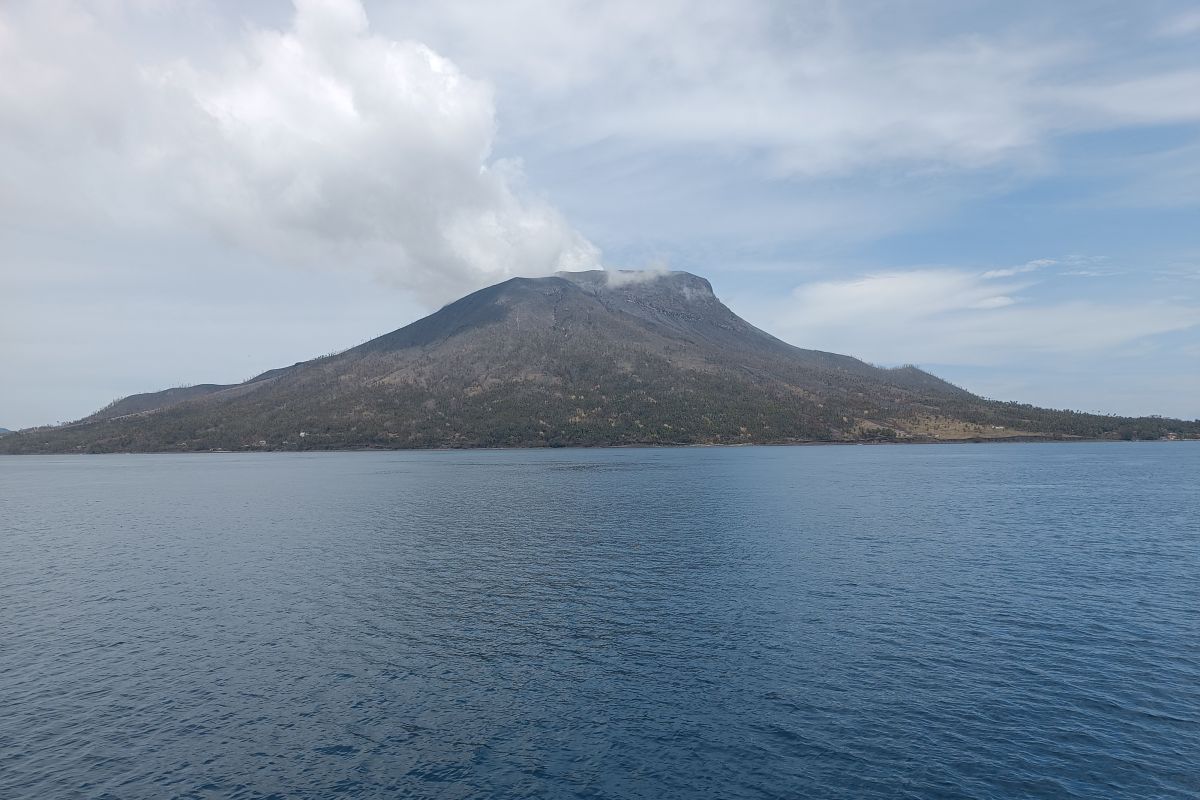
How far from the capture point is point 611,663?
42.4 meters

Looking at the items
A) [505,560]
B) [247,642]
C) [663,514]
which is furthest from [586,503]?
[247,642]

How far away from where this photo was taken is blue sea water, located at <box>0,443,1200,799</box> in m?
29.9

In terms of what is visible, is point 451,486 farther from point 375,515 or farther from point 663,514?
point 663,514

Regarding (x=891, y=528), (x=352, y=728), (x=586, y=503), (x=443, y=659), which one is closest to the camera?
(x=352, y=728)

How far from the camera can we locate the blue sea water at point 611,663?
29.9 metres

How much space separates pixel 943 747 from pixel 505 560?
5025 centimetres

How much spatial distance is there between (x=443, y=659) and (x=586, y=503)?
8008 cm

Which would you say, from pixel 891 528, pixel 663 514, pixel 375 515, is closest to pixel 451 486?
pixel 375 515

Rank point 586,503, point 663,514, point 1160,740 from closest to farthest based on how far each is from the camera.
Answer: point 1160,740
point 663,514
point 586,503

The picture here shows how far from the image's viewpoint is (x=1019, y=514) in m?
102

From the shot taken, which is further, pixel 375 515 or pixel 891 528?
pixel 375 515

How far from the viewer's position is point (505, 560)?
74.0 m

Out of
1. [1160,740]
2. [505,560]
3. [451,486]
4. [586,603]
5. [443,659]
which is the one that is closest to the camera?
[1160,740]

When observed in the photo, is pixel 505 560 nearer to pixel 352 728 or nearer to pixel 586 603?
pixel 586 603
